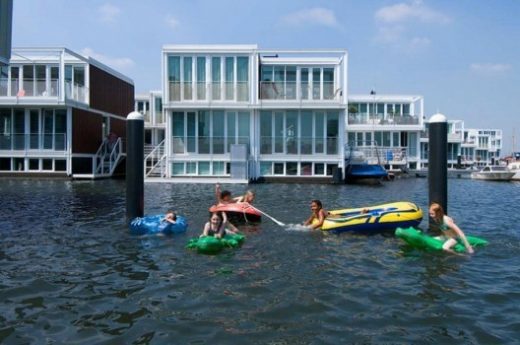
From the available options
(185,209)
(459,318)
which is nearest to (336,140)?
(185,209)

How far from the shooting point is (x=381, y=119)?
52.1 m

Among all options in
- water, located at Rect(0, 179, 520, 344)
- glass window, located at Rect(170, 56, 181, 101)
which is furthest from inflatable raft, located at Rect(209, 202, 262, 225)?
glass window, located at Rect(170, 56, 181, 101)

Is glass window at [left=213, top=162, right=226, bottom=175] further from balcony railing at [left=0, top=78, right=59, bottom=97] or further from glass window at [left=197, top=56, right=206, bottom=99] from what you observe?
balcony railing at [left=0, top=78, right=59, bottom=97]

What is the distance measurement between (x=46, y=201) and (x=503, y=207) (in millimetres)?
18384

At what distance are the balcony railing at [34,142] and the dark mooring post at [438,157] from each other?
27.0 meters

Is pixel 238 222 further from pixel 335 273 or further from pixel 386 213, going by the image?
pixel 335 273

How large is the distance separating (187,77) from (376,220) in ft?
74.2

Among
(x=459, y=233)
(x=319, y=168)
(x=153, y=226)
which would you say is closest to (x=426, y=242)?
(x=459, y=233)

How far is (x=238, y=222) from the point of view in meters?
14.8

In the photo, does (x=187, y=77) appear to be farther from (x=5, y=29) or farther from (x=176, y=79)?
(x=5, y=29)

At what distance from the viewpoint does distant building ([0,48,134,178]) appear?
3275cm

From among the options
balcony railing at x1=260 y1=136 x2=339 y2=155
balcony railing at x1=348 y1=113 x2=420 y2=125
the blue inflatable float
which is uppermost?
balcony railing at x1=348 y1=113 x2=420 y2=125

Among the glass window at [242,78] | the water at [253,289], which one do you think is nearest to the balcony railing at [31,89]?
the glass window at [242,78]

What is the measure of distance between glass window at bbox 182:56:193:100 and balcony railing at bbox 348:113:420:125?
79.4ft
